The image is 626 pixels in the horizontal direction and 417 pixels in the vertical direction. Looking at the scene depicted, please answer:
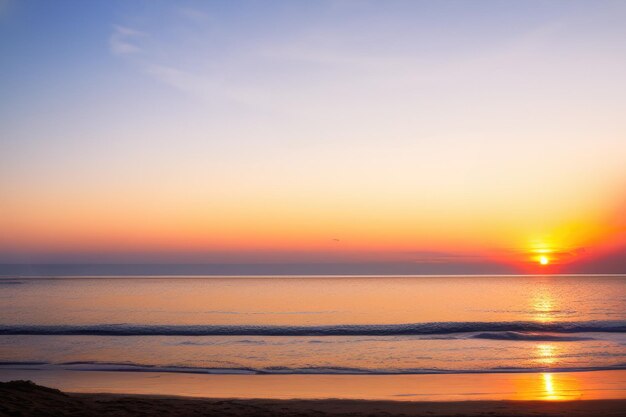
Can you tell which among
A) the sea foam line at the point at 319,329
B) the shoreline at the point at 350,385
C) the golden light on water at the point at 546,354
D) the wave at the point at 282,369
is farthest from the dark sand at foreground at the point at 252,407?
the sea foam line at the point at 319,329

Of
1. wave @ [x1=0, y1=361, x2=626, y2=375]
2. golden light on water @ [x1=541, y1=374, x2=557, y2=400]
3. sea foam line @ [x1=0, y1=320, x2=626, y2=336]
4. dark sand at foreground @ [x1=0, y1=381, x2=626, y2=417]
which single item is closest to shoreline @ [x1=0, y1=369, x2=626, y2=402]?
golden light on water @ [x1=541, y1=374, x2=557, y2=400]

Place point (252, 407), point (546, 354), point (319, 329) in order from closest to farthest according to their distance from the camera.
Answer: point (252, 407)
point (546, 354)
point (319, 329)

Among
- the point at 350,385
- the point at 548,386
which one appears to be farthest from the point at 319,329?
the point at 548,386

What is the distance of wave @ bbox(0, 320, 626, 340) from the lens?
33438mm

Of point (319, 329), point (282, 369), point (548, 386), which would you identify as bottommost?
point (282, 369)

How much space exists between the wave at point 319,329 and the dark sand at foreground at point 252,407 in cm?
1974

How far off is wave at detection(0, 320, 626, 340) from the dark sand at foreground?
19739 mm

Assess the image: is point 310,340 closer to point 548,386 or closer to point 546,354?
point 546,354

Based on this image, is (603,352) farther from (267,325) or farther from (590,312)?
(590,312)

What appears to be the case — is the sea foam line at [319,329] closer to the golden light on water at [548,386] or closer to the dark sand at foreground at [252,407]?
the golden light on water at [548,386]

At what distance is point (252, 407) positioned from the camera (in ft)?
40.8

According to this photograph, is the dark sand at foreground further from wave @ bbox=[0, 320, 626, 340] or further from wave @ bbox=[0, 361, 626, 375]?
wave @ bbox=[0, 320, 626, 340]

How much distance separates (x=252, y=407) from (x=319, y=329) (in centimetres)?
2354

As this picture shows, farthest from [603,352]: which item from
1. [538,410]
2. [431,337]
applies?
[538,410]
